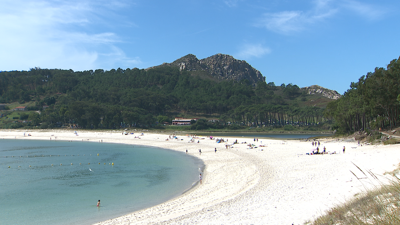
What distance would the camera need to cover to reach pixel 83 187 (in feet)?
70.5

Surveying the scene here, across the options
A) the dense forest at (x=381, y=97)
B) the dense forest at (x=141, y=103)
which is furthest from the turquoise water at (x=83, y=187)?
the dense forest at (x=141, y=103)

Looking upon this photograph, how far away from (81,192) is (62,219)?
18.4ft

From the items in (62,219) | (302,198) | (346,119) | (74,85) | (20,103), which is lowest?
(62,219)

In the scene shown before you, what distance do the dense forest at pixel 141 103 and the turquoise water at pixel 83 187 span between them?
235 ft

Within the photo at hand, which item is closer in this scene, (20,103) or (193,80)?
(20,103)

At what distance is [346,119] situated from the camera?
52.1m

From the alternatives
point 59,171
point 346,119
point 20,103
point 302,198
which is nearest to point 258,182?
point 302,198

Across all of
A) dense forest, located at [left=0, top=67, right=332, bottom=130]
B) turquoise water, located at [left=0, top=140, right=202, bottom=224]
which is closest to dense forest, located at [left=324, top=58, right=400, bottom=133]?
turquoise water, located at [left=0, top=140, right=202, bottom=224]

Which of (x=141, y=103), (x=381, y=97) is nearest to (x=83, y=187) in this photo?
(x=381, y=97)

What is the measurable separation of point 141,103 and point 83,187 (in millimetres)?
117324

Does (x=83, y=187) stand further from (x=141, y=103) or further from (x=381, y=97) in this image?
(x=141, y=103)

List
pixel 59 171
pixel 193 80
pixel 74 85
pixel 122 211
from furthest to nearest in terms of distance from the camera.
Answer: pixel 193 80 → pixel 74 85 → pixel 59 171 → pixel 122 211

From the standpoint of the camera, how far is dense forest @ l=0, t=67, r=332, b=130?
10375 centimetres

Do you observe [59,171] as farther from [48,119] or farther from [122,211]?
[48,119]
